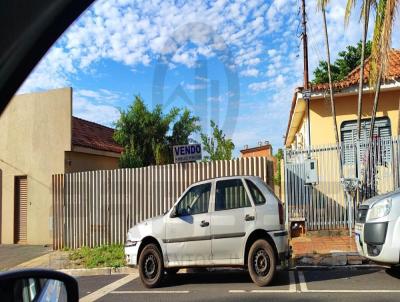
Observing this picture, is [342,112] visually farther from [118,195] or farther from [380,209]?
[380,209]

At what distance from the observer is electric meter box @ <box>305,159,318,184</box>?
13.5 metres

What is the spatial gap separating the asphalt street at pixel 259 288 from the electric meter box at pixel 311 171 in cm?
386

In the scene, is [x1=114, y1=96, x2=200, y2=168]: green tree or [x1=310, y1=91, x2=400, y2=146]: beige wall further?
[x1=114, y1=96, x2=200, y2=168]: green tree

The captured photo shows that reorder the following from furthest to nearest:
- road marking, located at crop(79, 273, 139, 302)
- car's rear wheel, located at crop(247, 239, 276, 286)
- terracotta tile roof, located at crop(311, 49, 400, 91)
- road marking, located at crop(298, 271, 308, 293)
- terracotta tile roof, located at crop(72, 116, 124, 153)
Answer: terracotta tile roof, located at crop(72, 116, 124, 153)
terracotta tile roof, located at crop(311, 49, 400, 91)
car's rear wheel, located at crop(247, 239, 276, 286)
road marking, located at crop(79, 273, 139, 302)
road marking, located at crop(298, 271, 308, 293)

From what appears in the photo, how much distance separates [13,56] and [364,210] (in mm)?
7981

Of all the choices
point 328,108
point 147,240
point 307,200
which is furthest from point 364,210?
point 328,108

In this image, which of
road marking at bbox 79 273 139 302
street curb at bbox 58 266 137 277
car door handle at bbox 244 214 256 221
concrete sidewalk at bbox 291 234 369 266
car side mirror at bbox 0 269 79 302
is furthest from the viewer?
street curb at bbox 58 266 137 277

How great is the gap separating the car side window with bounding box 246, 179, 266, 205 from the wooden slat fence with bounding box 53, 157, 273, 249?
427cm

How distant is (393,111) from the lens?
1580 cm

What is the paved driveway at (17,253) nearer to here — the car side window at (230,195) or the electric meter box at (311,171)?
A: the car side window at (230,195)

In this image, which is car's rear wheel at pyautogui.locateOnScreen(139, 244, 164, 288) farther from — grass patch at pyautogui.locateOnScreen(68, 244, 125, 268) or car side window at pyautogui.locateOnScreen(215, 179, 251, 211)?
grass patch at pyautogui.locateOnScreen(68, 244, 125, 268)

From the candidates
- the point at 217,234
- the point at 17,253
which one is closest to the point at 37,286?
the point at 217,234

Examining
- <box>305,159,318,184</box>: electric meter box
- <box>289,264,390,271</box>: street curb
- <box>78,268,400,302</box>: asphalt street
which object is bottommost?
<box>78,268,400,302</box>: asphalt street

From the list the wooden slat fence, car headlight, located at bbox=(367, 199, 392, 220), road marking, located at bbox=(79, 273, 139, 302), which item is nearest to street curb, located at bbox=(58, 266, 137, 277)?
road marking, located at bbox=(79, 273, 139, 302)
